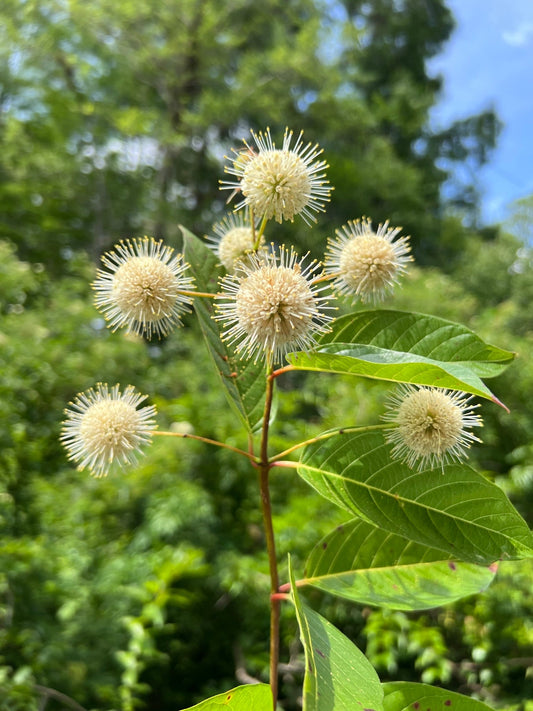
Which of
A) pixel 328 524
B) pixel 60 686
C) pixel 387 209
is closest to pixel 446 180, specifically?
pixel 387 209

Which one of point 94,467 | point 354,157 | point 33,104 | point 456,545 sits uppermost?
point 354,157

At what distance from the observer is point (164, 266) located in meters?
0.62

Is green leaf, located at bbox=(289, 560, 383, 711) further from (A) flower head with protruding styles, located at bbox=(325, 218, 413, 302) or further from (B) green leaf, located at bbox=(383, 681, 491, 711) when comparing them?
(A) flower head with protruding styles, located at bbox=(325, 218, 413, 302)

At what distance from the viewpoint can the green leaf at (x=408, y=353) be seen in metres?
0.43

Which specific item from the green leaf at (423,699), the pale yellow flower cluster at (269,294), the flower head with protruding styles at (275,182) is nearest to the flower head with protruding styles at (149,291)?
the pale yellow flower cluster at (269,294)

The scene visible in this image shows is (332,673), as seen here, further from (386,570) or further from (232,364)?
(232,364)

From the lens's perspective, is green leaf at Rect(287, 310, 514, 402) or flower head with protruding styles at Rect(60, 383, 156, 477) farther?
flower head with protruding styles at Rect(60, 383, 156, 477)

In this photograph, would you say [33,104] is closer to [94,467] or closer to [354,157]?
[354,157]

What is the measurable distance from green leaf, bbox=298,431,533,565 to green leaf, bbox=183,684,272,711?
19 cm

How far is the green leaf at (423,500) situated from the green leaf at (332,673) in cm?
12

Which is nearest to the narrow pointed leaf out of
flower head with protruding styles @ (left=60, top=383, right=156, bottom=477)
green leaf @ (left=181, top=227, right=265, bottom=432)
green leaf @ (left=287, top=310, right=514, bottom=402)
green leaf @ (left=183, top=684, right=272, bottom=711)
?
green leaf @ (left=287, top=310, right=514, bottom=402)

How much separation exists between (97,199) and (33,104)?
1971mm

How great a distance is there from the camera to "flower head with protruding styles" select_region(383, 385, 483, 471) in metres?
0.55

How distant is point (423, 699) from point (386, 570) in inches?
5.5
